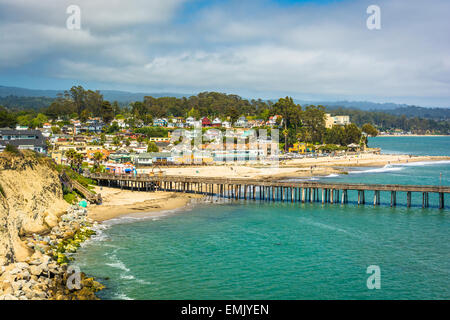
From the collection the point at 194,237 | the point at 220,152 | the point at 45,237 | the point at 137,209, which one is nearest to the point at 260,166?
the point at 220,152

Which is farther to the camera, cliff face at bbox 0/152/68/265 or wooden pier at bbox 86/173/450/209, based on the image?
wooden pier at bbox 86/173/450/209

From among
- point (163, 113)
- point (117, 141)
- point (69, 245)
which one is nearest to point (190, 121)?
point (163, 113)

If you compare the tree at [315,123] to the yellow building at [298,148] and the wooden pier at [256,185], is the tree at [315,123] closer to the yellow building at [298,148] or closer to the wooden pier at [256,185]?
the yellow building at [298,148]

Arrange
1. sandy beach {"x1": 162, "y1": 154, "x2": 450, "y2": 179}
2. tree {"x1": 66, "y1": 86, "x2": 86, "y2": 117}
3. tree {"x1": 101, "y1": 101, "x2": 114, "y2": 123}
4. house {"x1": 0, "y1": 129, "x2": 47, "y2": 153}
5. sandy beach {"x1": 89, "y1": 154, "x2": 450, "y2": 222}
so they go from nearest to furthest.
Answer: sandy beach {"x1": 89, "y1": 154, "x2": 450, "y2": 222}
house {"x1": 0, "y1": 129, "x2": 47, "y2": 153}
sandy beach {"x1": 162, "y1": 154, "x2": 450, "y2": 179}
tree {"x1": 101, "y1": 101, "x2": 114, "y2": 123}
tree {"x1": 66, "y1": 86, "x2": 86, "y2": 117}

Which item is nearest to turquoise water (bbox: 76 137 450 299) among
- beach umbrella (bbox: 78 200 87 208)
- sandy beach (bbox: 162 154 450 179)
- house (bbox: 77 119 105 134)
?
beach umbrella (bbox: 78 200 87 208)

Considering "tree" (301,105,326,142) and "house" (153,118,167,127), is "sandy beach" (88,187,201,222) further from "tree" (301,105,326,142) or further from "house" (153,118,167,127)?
"tree" (301,105,326,142)

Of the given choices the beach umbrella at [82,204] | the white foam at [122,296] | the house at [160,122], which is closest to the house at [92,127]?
the house at [160,122]

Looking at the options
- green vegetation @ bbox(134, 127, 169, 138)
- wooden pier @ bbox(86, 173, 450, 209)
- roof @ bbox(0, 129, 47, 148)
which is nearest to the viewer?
wooden pier @ bbox(86, 173, 450, 209)
